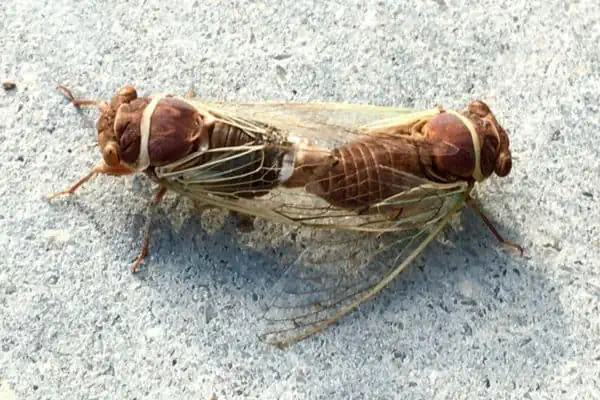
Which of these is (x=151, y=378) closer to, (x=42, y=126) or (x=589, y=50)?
(x=42, y=126)

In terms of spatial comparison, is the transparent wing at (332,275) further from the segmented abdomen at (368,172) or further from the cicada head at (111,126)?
the cicada head at (111,126)

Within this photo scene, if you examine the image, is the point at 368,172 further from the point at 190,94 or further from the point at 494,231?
the point at 190,94

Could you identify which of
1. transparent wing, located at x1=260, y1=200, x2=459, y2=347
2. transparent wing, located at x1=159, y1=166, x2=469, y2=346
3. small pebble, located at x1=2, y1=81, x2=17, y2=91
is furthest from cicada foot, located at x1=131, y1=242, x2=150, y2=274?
small pebble, located at x1=2, y1=81, x2=17, y2=91

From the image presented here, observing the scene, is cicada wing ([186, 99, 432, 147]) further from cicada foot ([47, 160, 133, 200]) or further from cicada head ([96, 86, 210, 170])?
cicada foot ([47, 160, 133, 200])

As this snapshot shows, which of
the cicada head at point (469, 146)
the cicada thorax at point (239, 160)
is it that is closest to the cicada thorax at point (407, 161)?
the cicada head at point (469, 146)

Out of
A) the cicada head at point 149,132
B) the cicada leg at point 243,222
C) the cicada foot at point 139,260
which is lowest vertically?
the cicada foot at point 139,260

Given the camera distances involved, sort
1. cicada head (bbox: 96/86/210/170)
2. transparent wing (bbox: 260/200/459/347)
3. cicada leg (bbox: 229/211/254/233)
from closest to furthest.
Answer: cicada head (bbox: 96/86/210/170) → transparent wing (bbox: 260/200/459/347) → cicada leg (bbox: 229/211/254/233)

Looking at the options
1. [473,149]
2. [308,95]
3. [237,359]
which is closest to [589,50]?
[473,149]

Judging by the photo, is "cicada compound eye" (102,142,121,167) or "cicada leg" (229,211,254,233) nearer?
"cicada compound eye" (102,142,121,167)
